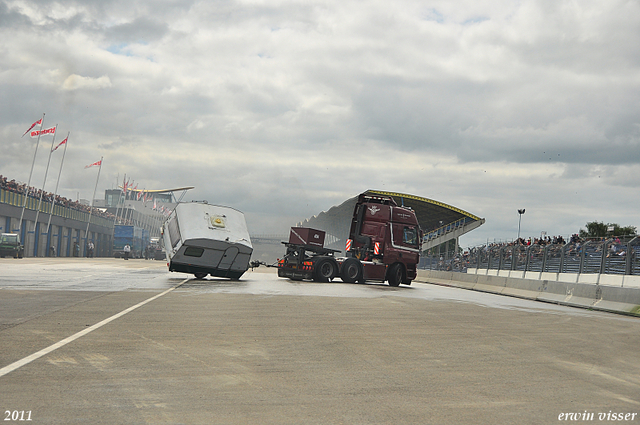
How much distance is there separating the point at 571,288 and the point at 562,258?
23.9ft

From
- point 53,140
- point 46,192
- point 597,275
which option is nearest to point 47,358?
point 597,275

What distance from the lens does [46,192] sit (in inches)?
2913

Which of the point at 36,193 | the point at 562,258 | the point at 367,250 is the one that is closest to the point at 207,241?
the point at 367,250

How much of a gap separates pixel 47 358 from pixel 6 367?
2.01 feet

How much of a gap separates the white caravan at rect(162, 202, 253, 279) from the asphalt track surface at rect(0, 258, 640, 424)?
11630mm

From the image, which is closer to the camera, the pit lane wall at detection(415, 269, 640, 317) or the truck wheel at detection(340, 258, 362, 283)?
the pit lane wall at detection(415, 269, 640, 317)

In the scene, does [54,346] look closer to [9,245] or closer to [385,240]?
[385,240]

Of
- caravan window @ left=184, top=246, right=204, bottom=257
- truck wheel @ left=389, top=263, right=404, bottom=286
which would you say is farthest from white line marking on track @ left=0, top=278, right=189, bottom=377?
truck wheel @ left=389, top=263, right=404, bottom=286

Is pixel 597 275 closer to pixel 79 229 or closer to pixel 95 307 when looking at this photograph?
pixel 95 307

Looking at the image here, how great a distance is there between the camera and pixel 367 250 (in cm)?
2909

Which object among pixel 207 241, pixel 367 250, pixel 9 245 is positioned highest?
pixel 367 250

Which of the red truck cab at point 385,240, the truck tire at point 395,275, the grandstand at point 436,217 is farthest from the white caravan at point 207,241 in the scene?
the grandstand at point 436,217

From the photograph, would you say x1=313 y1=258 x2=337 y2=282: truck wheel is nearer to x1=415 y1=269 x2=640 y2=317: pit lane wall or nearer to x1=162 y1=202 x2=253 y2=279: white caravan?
x1=162 y1=202 x2=253 y2=279: white caravan

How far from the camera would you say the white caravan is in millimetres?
25656
